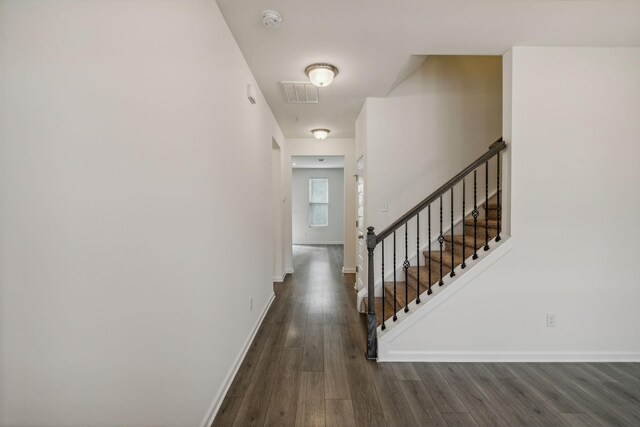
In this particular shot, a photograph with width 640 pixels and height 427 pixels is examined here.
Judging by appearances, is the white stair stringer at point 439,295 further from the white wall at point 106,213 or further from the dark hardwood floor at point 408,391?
the white wall at point 106,213

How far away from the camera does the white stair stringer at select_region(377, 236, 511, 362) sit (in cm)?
227

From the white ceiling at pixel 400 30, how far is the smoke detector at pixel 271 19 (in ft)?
0.11

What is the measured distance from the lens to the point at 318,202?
9.37 meters

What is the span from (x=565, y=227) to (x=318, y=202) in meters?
7.40

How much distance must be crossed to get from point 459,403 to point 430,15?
102 inches

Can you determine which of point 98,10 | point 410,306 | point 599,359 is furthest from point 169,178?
point 599,359

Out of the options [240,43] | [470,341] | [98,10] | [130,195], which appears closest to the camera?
[98,10]

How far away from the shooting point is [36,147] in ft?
2.39

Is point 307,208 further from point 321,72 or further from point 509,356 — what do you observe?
point 509,356

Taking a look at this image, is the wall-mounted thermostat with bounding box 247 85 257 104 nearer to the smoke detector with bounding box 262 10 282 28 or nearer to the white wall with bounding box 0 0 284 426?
the smoke detector with bounding box 262 10 282 28

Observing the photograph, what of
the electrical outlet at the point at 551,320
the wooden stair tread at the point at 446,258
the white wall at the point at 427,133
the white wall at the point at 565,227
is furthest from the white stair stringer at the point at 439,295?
the white wall at the point at 427,133

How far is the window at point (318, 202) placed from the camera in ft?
30.6

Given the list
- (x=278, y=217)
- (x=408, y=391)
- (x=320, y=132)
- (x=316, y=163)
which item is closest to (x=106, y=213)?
(x=408, y=391)

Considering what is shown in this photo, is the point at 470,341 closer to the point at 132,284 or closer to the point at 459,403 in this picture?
the point at 459,403
